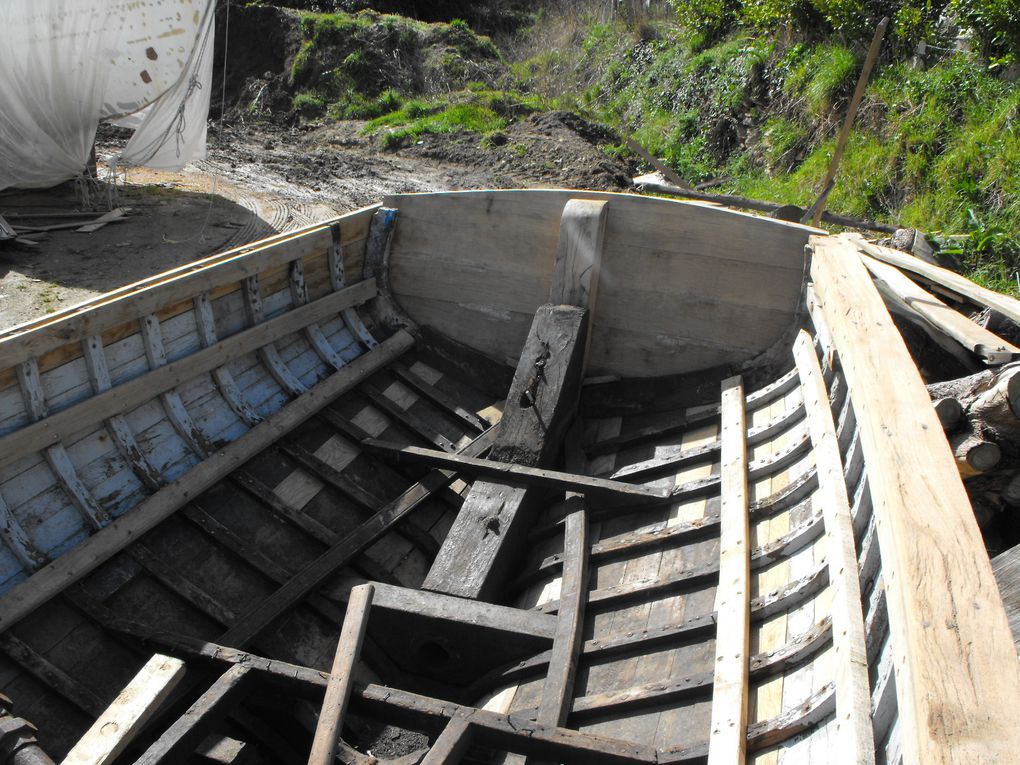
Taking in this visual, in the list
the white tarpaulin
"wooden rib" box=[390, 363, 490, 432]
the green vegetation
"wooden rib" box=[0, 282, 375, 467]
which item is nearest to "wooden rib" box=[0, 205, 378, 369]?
"wooden rib" box=[0, 282, 375, 467]

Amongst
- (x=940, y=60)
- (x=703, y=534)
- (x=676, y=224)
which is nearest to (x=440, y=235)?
(x=676, y=224)

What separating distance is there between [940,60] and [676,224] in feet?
22.4

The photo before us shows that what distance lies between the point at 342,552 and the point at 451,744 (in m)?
1.36

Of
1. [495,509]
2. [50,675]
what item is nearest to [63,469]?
[50,675]

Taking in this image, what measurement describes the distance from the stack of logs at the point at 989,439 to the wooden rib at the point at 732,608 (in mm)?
938

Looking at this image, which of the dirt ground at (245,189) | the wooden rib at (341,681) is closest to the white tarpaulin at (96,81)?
the dirt ground at (245,189)

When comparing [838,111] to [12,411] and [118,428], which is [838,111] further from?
[12,411]

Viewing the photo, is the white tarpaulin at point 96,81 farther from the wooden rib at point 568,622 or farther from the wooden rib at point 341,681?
the wooden rib at point 341,681

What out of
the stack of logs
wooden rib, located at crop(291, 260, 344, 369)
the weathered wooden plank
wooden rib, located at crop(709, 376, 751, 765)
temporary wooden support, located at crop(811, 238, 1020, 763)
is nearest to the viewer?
temporary wooden support, located at crop(811, 238, 1020, 763)

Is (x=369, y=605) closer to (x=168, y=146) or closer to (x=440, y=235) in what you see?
(x=440, y=235)

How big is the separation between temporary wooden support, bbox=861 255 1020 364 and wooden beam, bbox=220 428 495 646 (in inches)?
91.3

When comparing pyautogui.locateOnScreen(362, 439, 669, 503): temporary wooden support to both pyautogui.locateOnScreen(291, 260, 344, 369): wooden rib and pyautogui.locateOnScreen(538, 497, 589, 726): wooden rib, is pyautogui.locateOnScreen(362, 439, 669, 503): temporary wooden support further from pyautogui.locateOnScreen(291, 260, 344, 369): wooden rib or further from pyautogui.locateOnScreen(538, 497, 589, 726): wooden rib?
pyautogui.locateOnScreen(291, 260, 344, 369): wooden rib

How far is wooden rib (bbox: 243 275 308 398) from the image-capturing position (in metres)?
4.58

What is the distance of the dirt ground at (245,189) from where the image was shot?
29.9 feet
